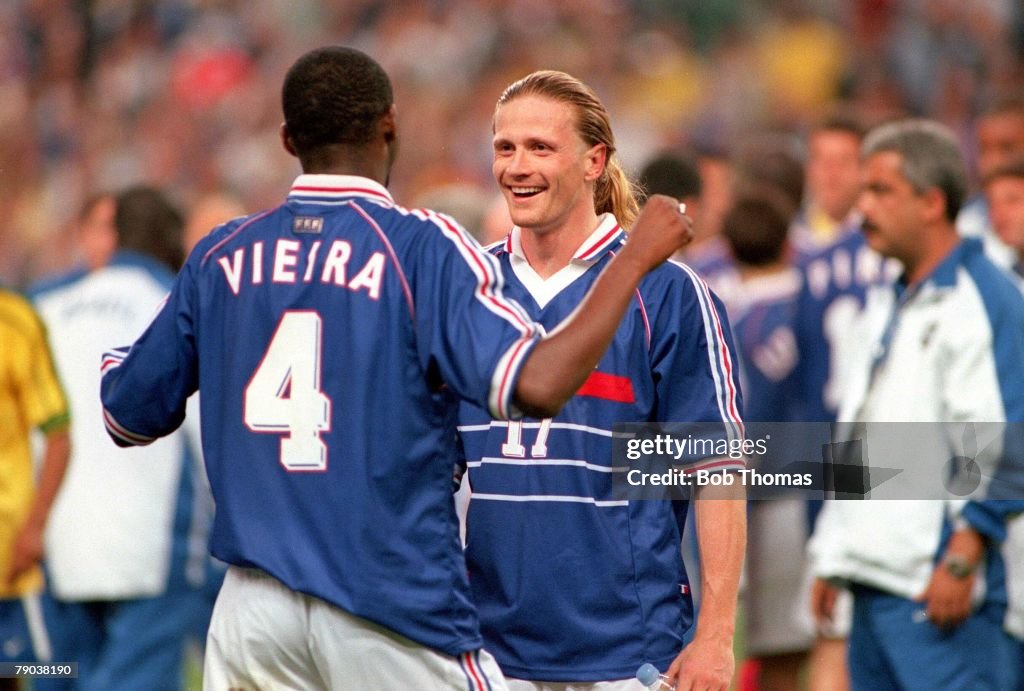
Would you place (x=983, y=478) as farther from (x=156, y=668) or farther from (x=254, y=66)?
(x=254, y=66)

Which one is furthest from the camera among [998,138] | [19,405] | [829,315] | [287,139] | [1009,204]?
[998,138]

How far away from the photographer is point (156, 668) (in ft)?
21.8

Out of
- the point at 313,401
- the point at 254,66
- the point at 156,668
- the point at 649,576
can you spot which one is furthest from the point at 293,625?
the point at 254,66

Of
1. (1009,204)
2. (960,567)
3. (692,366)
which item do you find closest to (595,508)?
(692,366)

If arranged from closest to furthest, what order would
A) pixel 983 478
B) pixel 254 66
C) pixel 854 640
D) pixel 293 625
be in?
pixel 293 625 → pixel 983 478 → pixel 854 640 → pixel 254 66

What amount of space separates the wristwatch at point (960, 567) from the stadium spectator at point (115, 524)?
326 cm

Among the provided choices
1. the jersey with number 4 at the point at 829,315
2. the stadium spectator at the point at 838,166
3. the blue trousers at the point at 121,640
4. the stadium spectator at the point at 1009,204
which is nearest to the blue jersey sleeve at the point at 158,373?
the blue trousers at the point at 121,640

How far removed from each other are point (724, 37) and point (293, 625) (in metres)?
14.3

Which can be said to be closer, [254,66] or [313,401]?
[313,401]

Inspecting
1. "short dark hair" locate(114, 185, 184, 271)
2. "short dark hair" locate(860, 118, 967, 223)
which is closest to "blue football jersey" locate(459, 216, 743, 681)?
"short dark hair" locate(860, 118, 967, 223)

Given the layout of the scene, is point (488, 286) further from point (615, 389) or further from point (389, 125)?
point (615, 389)

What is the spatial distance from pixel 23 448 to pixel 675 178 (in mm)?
3187

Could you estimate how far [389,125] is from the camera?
140 inches

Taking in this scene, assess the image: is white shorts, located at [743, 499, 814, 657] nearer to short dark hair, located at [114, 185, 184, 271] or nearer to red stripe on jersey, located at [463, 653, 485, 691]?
short dark hair, located at [114, 185, 184, 271]
